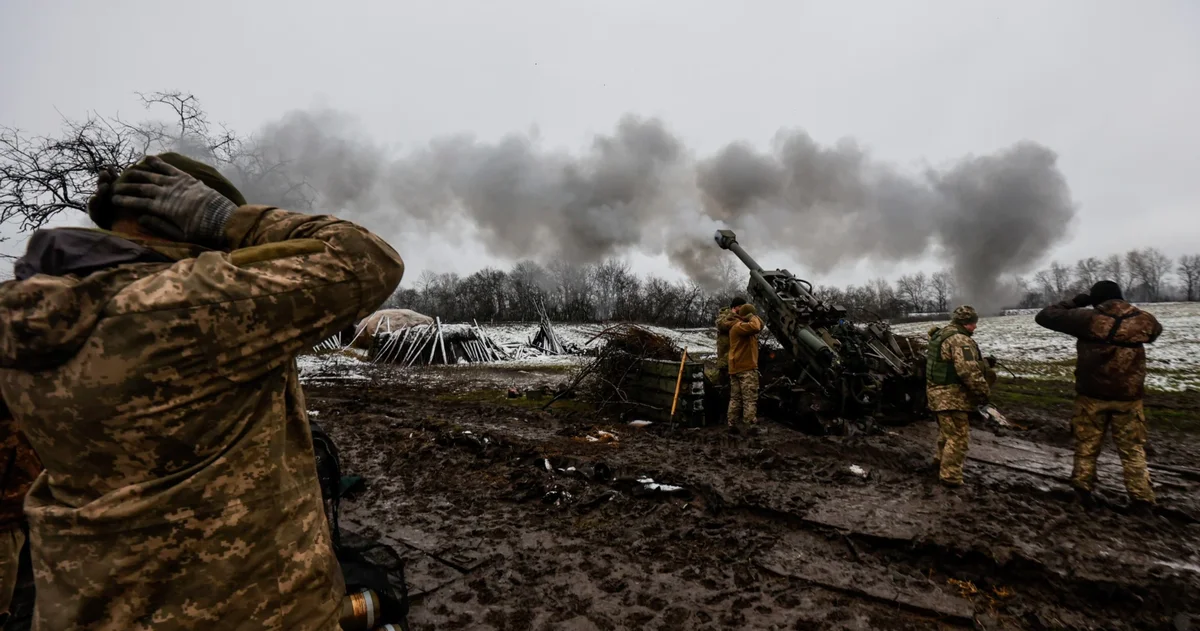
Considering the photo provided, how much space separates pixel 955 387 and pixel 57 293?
22.1 feet

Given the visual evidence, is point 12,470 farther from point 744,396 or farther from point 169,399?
point 744,396

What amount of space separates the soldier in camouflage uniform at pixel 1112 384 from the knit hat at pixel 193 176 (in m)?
6.44

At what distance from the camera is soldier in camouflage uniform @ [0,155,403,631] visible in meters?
1.11

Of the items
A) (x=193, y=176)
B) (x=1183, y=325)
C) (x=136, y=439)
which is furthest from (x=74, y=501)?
(x=1183, y=325)

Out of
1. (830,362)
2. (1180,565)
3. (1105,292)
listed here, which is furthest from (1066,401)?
(1180,565)

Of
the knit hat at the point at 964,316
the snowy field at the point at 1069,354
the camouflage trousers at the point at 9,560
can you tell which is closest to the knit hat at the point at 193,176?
the camouflage trousers at the point at 9,560

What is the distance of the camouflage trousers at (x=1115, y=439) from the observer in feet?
16.0

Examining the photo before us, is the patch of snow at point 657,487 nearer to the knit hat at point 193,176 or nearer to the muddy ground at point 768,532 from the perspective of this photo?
the muddy ground at point 768,532

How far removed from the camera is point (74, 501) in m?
1.17

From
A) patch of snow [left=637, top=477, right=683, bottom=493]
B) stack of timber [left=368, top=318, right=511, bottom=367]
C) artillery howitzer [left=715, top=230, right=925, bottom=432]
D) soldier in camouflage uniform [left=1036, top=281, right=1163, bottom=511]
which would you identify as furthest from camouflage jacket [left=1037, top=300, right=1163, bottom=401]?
stack of timber [left=368, top=318, right=511, bottom=367]

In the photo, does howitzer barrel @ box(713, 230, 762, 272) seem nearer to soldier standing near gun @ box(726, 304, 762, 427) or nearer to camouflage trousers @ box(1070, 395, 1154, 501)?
soldier standing near gun @ box(726, 304, 762, 427)

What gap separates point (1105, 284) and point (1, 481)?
8.04m

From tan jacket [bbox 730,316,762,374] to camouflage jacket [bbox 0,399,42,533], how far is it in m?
7.40

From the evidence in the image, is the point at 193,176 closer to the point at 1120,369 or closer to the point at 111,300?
the point at 111,300
